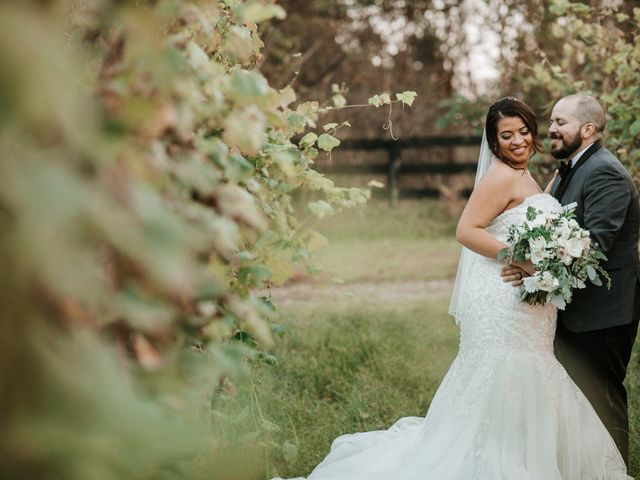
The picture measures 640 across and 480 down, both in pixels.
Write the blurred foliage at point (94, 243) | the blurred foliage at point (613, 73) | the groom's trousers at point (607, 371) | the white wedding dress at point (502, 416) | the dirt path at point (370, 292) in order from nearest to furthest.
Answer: the blurred foliage at point (94, 243) < the white wedding dress at point (502, 416) < the groom's trousers at point (607, 371) < the blurred foliage at point (613, 73) < the dirt path at point (370, 292)

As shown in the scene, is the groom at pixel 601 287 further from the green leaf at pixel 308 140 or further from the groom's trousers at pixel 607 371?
the green leaf at pixel 308 140

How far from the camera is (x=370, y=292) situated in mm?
9039

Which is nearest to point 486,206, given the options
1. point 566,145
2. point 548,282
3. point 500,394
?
point 548,282

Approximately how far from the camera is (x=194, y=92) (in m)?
1.47

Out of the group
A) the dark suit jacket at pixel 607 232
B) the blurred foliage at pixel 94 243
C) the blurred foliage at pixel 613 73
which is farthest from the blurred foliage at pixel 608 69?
the blurred foliage at pixel 94 243

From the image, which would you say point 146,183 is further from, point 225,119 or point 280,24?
point 280,24

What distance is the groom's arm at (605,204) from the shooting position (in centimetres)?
366

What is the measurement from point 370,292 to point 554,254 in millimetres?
5672

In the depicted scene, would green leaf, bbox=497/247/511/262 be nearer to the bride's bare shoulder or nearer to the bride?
the bride

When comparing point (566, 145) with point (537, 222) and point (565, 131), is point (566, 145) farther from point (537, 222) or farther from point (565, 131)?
point (537, 222)

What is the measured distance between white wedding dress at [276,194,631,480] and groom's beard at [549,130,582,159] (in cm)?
39

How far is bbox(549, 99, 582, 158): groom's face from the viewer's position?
3.95 m

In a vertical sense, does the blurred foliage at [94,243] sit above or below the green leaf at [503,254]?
above

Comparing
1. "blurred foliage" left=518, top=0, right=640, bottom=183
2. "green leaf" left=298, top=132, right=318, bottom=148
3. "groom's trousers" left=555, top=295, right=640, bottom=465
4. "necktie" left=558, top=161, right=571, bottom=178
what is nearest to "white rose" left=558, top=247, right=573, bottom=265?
"groom's trousers" left=555, top=295, right=640, bottom=465
